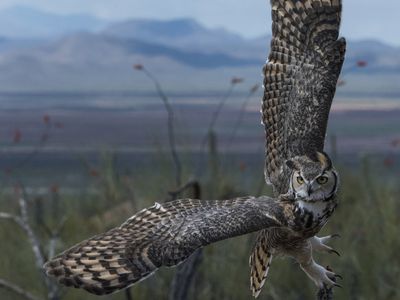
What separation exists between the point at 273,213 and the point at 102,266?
645 millimetres

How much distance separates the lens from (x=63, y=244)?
29.4 feet

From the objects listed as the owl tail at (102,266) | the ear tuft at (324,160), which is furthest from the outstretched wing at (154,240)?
the ear tuft at (324,160)

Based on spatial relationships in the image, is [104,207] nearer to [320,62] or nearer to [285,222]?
[320,62]

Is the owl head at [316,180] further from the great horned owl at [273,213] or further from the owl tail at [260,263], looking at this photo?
the owl tail at [260,263]

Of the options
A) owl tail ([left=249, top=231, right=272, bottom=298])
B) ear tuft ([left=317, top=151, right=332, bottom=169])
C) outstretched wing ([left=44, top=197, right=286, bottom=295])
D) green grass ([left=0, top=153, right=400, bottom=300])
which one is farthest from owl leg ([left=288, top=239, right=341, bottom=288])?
green grass ([left=0, top=153, right=400, bottom=300])

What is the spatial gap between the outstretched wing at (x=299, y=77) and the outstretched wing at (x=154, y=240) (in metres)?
0.54

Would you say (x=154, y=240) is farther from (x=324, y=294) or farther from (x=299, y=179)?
(x=324, y=294)

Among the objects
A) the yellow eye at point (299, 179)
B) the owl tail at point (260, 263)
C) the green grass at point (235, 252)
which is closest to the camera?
the yellow eye at point (299, 179)

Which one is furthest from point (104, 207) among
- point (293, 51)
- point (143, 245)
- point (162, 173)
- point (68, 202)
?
point (143, 245)

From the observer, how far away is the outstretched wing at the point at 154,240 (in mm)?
4012

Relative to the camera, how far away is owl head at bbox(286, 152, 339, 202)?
400 cm

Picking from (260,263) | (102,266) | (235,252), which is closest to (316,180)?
(260,263)

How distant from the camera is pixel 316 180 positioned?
399 cm

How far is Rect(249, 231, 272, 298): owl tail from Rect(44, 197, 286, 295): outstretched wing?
28 centimetres
